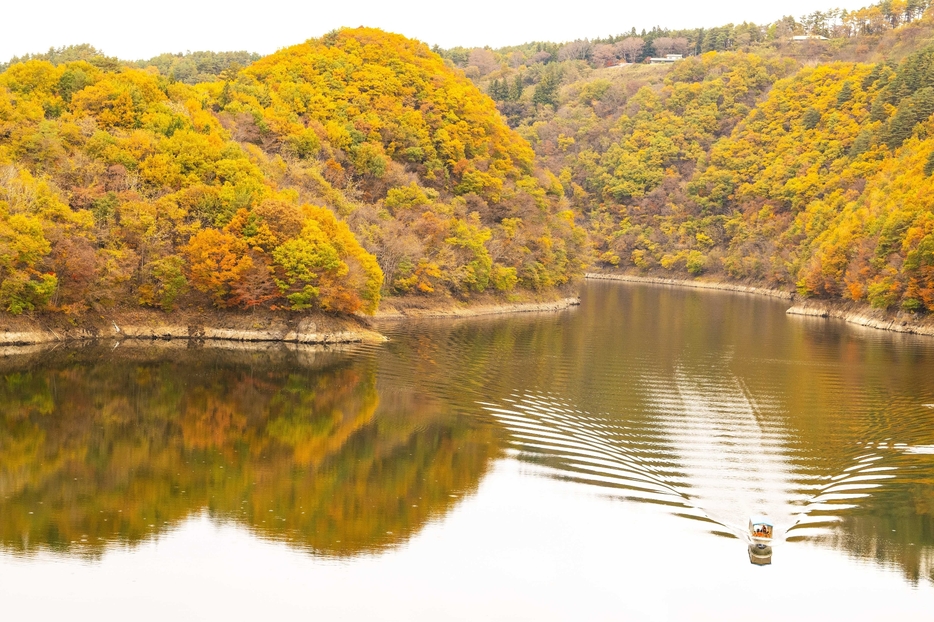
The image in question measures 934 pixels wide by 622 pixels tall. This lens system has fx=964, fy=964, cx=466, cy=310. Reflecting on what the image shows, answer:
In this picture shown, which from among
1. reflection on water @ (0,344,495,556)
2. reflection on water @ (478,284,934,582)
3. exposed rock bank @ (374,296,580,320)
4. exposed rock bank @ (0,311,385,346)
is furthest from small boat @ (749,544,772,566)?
exposed rock bank @ (374,296,580,320)

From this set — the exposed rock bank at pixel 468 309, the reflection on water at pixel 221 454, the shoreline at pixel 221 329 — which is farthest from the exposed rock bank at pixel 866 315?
the reflection on water at pixel 221 454

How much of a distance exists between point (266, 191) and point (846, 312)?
60488 millimetres

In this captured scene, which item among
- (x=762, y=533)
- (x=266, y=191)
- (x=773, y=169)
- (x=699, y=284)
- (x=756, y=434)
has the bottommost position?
(x=699, y=284)

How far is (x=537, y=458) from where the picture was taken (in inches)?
1321

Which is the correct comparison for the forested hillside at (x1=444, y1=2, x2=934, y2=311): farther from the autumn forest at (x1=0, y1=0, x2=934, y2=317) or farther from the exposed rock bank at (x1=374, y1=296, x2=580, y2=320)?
the exposed rock bank at (x1=374, y1=296, x2=580, y2=320)

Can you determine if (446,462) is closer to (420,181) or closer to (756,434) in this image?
(756,434)

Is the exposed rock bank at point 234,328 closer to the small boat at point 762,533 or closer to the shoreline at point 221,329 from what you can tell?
the shoreline at point 221,329

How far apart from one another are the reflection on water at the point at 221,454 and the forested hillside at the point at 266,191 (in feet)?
31.3

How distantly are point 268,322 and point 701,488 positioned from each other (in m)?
38.2

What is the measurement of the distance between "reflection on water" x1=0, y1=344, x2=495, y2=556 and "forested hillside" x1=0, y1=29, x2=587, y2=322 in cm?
954

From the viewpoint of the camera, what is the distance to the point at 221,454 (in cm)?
3309

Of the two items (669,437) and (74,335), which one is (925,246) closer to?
(669,437)

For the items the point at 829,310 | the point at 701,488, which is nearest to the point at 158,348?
the point at 701,488

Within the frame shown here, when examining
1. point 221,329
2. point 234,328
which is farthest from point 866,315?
point 221,329
